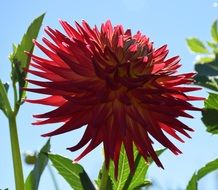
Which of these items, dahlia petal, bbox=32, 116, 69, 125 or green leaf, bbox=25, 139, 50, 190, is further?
green leaf, bbox=25, 139, 50, 190

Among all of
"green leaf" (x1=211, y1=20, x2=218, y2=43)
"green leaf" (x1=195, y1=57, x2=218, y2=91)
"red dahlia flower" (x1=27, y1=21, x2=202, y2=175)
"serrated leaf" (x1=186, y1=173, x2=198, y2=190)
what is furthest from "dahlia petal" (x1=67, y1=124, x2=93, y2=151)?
"green leaf" (x1=211, y1=20, x2=218, y2=43)

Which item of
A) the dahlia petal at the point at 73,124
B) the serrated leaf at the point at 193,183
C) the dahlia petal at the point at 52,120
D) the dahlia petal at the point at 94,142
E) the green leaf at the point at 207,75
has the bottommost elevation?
the serrated leaf at the point at 193,183

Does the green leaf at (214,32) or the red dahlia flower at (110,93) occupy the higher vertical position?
the green leaf at (214,32)

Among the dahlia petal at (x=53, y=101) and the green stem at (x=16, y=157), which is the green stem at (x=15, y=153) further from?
the dahlia petal at (x=53, y=101)

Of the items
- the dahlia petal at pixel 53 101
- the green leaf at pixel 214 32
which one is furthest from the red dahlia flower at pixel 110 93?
the green leaf at pixel 214 32

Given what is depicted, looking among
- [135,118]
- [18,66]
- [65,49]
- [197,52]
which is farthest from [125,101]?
[197,52]

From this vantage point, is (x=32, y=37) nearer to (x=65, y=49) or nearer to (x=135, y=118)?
(x=65, y=49)

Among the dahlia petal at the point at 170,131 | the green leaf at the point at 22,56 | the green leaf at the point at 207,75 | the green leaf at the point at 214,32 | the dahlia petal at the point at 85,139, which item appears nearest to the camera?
the dahlia petal at the point at 85,139

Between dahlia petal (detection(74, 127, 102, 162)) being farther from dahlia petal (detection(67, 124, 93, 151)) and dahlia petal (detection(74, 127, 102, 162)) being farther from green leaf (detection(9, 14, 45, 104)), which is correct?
green leaf (detection(9, 14, 45, 104))
